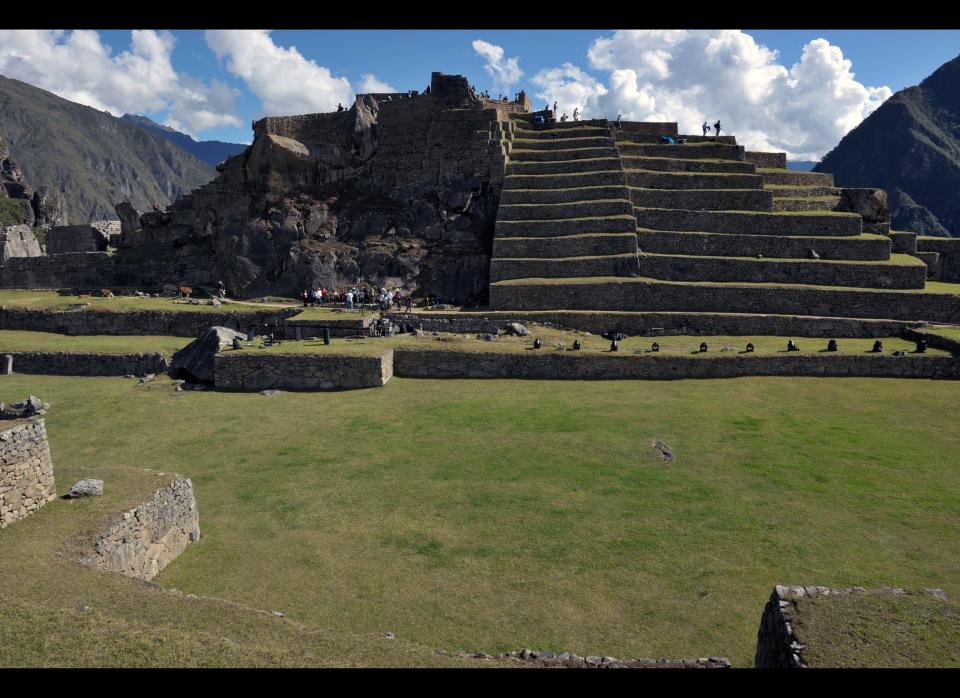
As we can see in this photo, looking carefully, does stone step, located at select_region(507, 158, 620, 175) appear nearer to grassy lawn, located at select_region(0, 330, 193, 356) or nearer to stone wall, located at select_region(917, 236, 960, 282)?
stone wall, located at select_region(917, 236, 960, 282)

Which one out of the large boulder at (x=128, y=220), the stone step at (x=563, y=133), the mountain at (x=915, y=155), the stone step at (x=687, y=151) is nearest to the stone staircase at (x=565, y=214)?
the stone step at (x=563, y=133)

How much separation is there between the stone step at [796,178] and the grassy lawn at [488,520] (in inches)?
896

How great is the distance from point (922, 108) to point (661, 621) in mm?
135065

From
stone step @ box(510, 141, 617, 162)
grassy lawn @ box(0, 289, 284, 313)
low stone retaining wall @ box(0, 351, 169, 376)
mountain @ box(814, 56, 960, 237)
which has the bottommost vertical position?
low stone retaining wall @ box(0, 351, 169, 376)

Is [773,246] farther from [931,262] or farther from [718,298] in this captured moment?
[931,262]

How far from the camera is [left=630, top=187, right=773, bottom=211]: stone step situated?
33.4m

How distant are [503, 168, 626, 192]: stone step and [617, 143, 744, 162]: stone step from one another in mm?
4768

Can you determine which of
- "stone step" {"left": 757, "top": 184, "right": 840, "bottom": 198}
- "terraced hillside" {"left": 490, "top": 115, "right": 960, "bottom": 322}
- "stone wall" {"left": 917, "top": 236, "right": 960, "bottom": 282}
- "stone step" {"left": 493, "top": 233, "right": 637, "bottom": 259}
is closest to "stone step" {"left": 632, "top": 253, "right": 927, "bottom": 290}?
"terraced hillside" {"left": 490, "top": 115, "right": 960, "bottom": 322}

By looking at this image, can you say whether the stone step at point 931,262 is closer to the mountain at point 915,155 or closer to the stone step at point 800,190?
the stone step at point 800,190

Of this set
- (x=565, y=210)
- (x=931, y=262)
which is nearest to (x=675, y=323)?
(x=565, y=210)

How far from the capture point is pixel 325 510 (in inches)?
467

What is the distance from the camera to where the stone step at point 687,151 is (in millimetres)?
37938

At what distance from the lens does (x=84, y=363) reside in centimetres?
2286

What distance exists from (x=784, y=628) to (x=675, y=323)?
2130 cm
